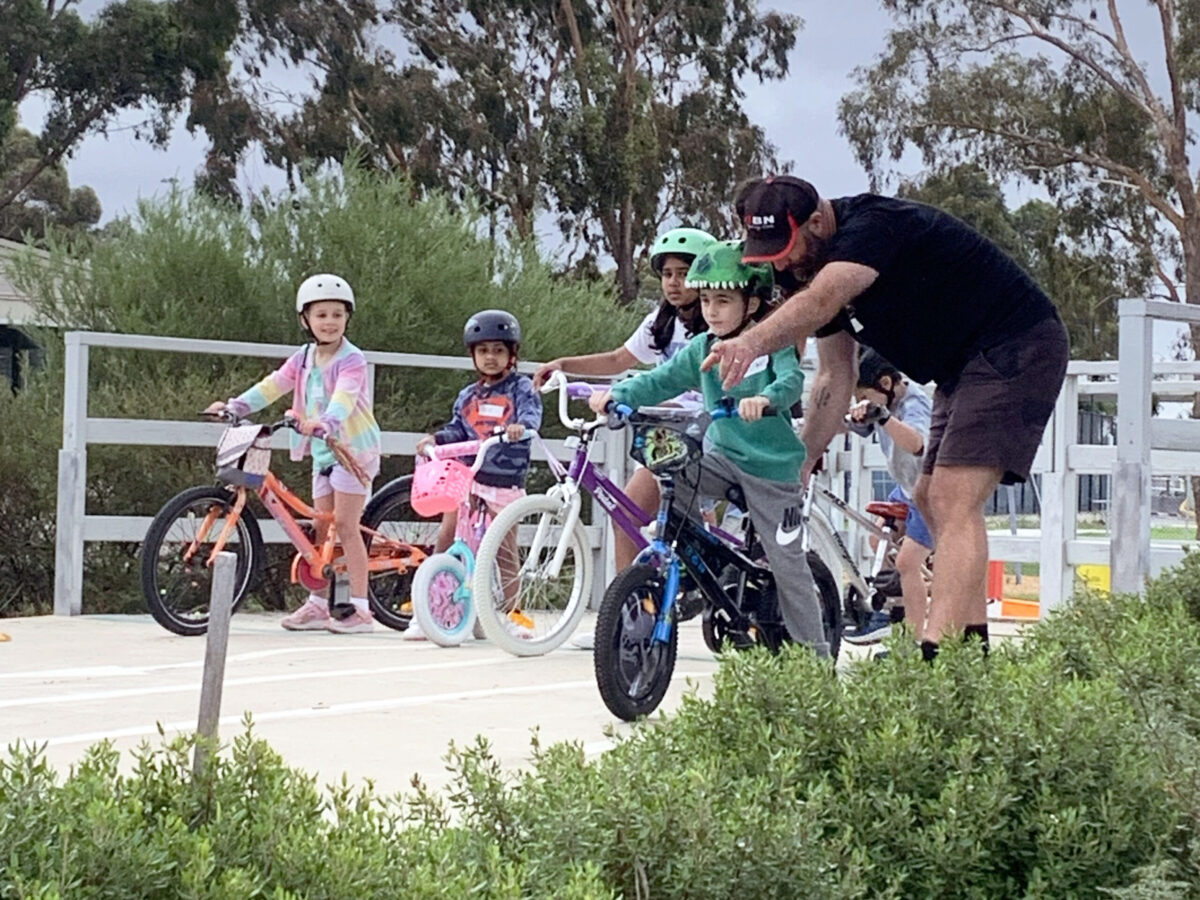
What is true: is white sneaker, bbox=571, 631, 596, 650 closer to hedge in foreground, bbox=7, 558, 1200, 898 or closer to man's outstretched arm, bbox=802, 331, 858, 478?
man's outstretched arm, bbox=802, 331, 858, 478

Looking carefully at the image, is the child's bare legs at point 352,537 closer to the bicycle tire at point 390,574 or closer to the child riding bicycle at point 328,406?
the child riding bicycle at point 328,406

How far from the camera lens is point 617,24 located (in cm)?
3919

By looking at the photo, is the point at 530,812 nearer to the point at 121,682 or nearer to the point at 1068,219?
the point at 121,682

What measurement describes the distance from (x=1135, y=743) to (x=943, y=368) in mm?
1890

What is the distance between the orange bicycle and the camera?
904 centimetres

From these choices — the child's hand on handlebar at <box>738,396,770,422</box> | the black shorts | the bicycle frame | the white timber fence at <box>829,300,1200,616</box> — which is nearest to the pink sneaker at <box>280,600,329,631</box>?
the bicycle frame

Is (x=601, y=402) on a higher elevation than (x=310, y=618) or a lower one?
higher

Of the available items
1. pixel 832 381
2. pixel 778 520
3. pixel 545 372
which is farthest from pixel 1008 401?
pixel 545 372

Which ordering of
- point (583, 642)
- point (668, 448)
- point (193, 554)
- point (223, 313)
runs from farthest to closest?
point (223, 313) → point (193, 554) → point (583, 642) → point (668, 448)

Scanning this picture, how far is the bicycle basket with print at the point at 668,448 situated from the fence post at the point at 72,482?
15.4ft

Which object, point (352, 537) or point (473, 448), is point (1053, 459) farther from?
point (352, 537)

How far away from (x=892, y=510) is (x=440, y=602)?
2304 mm

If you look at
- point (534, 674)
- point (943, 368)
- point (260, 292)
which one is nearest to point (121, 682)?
point (534, 674)

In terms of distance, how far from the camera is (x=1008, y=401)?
17.2 feet
